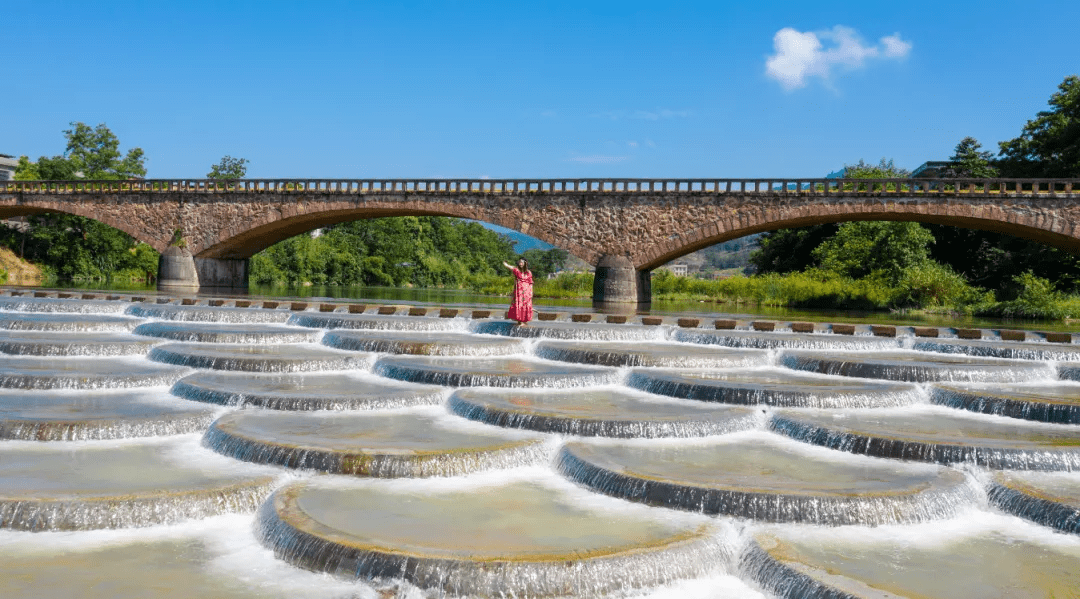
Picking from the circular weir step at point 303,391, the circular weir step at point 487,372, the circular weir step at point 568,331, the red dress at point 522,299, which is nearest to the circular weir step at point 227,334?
the circular weir step at point 487,372

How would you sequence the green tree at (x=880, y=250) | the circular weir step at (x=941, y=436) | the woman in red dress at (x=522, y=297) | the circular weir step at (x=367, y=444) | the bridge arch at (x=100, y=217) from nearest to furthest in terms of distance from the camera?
the circular weir step at (x=367, y=444)
the circular weir step at (x=941, y=436)
the woman in red dress at (x=522, y=297)
the bridge arch at (x=100, y=217)
the green tree at (x=880, y=250)

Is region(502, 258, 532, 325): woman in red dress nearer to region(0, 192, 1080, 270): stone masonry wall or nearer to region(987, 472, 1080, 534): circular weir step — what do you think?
region(987, 472, 1080, 534): circular weir step

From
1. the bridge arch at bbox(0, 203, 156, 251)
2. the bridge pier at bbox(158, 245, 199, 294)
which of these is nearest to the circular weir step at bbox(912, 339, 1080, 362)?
the bridge pier at bbox(158, 245, 199, 294)

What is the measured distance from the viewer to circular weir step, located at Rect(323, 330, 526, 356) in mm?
16766

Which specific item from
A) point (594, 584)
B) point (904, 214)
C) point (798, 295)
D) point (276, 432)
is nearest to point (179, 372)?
point (276, 432)

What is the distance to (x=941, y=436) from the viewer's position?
33.9 ft

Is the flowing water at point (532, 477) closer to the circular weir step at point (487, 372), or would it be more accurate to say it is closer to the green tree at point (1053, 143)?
the circular weir step at point (487, 372)

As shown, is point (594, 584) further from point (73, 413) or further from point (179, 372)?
point (179, 372)

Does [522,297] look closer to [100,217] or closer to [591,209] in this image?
[591,209]

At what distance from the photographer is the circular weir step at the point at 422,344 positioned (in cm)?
1677

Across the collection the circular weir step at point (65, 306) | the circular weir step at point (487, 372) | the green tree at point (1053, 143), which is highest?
the green tree at point (1053, 143)

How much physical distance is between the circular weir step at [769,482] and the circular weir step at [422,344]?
7266 millimetres

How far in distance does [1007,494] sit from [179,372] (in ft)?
38.5

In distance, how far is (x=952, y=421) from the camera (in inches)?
457
